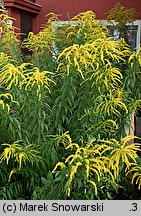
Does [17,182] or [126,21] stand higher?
[126,21]

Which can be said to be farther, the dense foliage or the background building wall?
the background building wall

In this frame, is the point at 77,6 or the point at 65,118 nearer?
the point at 65,118

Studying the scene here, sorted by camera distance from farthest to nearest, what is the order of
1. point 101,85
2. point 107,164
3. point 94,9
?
1. point 94,9
2. point 101,85
3. point 107,164

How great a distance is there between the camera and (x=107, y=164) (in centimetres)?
179

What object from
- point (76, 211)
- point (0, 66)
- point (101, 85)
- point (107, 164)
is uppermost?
point (0, 66)

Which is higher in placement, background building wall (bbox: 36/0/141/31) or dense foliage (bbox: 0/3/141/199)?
background building wall (bbox: 36/0/141/31)

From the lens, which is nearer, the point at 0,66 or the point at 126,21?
the point at 0,66

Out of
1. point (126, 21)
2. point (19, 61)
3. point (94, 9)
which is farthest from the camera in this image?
point (94, 9)

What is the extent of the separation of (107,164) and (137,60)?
2.64 feet

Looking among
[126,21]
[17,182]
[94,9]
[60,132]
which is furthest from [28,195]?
[94,9]

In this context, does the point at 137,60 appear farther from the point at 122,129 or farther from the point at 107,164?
the point at 107,164

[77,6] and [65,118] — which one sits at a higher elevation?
[77,6]

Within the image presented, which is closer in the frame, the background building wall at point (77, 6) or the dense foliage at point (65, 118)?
the dense foliage at point (65, 118)

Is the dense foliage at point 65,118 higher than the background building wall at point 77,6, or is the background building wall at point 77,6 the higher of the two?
the background building wall at point 77,6
